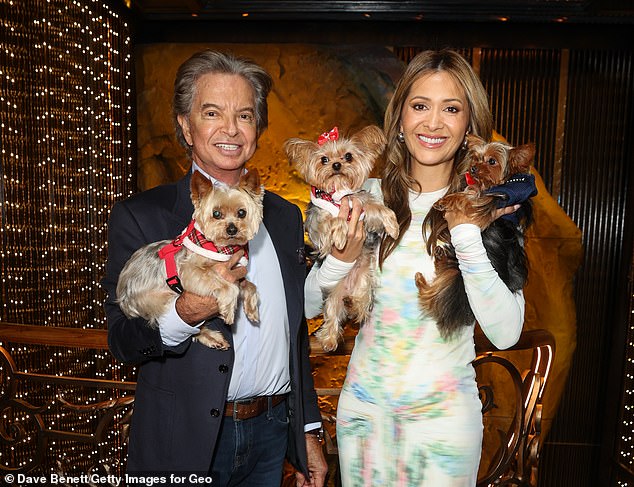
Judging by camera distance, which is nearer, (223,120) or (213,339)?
(213,339)

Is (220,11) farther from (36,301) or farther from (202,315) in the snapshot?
(202,315)

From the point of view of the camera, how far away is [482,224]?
1.84m

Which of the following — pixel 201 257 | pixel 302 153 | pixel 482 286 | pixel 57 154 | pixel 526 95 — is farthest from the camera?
pixel 526 95

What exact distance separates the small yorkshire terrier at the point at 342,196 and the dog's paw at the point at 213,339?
500 millimetres

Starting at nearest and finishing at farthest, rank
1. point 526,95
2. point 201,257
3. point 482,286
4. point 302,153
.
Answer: point 482,286 < point 201,257 < point 302,153 < point 526,95

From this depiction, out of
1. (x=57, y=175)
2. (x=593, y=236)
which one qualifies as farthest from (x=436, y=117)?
(x=593, y=236)

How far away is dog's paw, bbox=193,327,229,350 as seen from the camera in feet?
6.07

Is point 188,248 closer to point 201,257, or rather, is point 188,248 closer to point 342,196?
point 201,257

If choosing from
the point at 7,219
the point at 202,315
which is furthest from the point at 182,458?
the point at 7,219

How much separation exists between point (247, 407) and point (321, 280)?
1.64 ft

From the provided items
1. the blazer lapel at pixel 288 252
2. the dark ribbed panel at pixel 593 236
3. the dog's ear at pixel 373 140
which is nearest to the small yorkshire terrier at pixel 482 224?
the dog's ear at pixel 373 140

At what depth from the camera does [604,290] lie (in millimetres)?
6664

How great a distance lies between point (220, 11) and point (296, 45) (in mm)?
939

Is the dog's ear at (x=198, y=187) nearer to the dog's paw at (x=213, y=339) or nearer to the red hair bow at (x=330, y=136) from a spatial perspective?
the dog's paw at (x=213, y=339)
